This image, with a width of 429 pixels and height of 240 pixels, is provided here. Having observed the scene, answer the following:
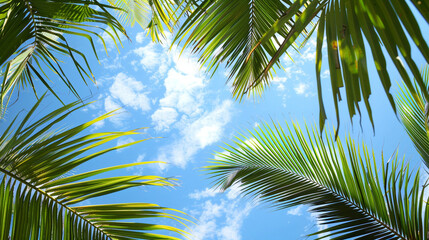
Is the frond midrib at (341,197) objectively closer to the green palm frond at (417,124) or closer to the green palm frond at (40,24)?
the green palm frond at (417,124)

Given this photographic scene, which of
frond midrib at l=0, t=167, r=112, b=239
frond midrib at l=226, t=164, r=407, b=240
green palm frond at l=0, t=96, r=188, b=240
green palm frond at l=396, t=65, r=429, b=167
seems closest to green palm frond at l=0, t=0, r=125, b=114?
green palm frond at l=0, t=96, r=188, b=240

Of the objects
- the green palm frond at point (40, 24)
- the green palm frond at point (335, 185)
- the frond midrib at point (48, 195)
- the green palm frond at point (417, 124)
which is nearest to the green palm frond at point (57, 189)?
the frond midrib at point (48, 195)

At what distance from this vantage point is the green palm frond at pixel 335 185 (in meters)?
1.76

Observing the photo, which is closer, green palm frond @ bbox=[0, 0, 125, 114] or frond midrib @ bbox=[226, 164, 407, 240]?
green palm frond @ bbox=[0, 0, 125, 114]

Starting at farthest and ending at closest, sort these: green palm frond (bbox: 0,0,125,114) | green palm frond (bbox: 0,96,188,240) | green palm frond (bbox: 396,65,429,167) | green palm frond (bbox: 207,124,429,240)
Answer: green palm frond (bbox: 396,65,429,167) → green palm frond (bbox: 207,124,429,240) → green palm frond (bbox: 0,0,125,114) → green palm frond (bbox: 0,96,188,240)

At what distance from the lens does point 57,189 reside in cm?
113

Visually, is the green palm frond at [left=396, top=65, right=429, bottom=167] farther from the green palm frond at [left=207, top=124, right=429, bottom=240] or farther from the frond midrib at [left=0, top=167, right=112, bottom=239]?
the frond midrib at [left=0, top=167, right=112, bottom=239]

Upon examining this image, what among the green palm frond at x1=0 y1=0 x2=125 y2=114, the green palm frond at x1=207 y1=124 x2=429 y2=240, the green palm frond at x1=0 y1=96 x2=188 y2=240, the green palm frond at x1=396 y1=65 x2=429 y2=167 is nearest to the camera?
the green palm frond at x1=0 y1=96 x2=188 y2=240

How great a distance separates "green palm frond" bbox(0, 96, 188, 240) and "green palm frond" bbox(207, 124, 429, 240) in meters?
1.07

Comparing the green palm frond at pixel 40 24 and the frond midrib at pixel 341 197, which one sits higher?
the green palm frond at pixel 40 24

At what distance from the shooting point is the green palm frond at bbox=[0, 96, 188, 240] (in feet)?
3.48

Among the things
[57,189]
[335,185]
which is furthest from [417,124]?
[57,189]

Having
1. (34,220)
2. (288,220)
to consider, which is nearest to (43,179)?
(34,220)

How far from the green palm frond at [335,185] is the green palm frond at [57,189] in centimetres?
107
